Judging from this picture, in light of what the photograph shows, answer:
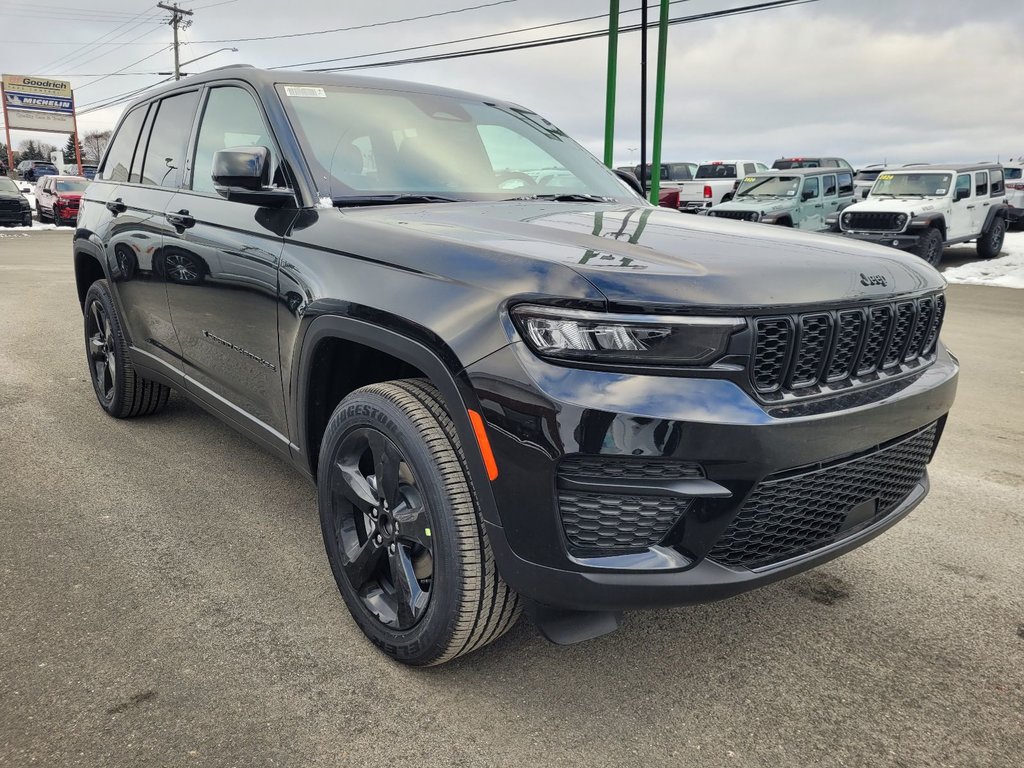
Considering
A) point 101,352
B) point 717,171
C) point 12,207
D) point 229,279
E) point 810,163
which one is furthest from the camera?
point 810,163

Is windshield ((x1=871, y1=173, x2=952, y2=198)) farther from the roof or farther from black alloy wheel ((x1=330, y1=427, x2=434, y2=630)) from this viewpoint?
black alloy wheel ((x1=330, y1=427, x2=434, y2=630))

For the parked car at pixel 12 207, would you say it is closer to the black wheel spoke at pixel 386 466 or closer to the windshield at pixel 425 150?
the windshield at pixel 425 150

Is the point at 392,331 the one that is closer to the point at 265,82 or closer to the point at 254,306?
the point at 254,306

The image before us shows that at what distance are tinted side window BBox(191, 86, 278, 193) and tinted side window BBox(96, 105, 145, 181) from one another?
1113 mm

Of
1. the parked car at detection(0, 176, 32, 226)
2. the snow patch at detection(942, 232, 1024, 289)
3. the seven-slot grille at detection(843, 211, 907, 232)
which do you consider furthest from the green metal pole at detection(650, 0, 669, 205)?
the parked car at detection(0, 176, 32, 226)

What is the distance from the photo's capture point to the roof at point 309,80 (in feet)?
9.98

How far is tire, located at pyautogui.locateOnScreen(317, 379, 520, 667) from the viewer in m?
2.02

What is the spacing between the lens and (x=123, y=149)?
→ 450cm

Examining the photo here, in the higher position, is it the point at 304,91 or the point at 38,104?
the point at 38,104

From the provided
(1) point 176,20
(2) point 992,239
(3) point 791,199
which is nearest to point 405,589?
(3) point 791,199

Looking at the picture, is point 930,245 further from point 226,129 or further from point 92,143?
point 92,143

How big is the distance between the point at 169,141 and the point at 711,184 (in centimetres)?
2307

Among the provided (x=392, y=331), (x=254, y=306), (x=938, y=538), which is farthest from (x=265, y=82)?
(x=938, y=538)

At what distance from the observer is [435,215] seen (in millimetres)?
2559
